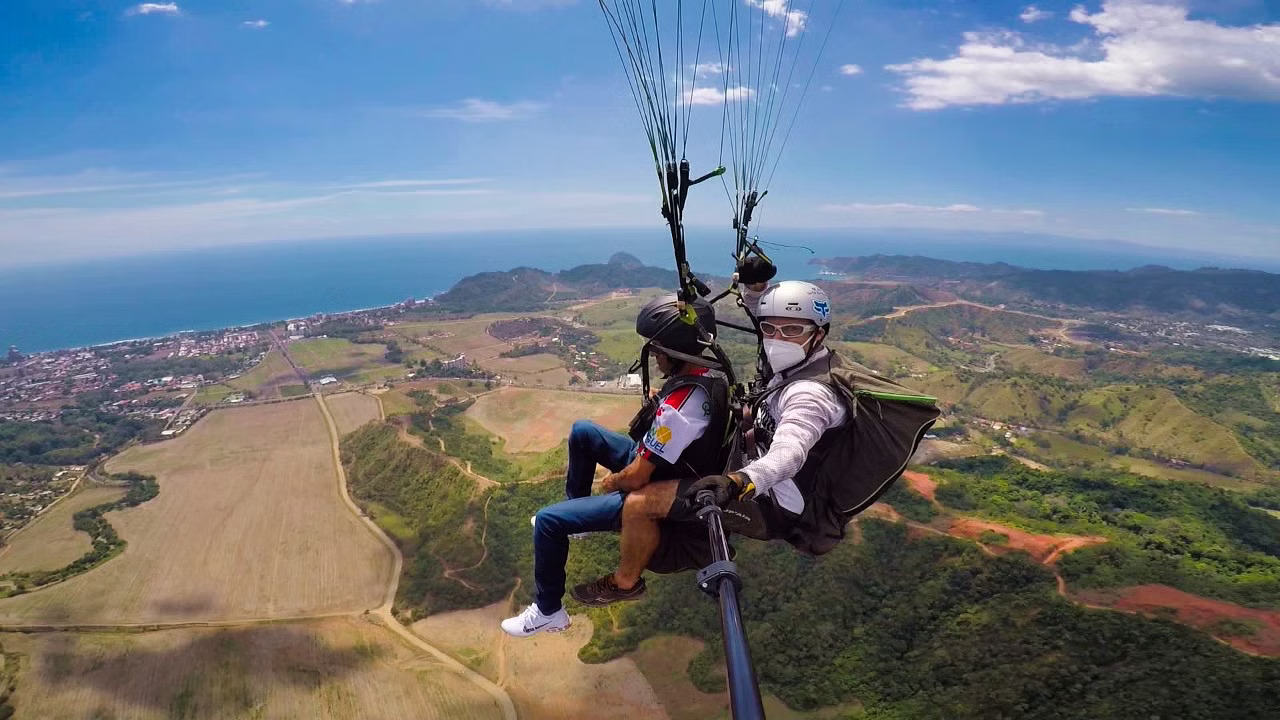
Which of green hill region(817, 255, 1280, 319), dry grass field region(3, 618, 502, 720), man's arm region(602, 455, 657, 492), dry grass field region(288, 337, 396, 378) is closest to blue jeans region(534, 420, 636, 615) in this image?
man's arm region(602, 455, 657, 492)

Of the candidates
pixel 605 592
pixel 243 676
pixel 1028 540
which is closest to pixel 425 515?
pixel 243 676

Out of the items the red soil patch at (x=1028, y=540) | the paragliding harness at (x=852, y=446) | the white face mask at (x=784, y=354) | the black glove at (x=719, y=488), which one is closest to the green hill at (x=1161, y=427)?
the red soil patch at (x=1028, y=540)

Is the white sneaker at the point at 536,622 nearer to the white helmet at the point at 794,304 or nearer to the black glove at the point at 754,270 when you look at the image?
the white helmet at the point at 794,304

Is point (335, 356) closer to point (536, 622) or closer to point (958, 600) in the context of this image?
point (958, 600)

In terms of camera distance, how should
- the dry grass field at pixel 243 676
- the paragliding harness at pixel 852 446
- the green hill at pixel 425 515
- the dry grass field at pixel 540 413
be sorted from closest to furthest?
the paragliding harness at pixel 852 446 → the dry grass field at pixel 243 676 → the green hill at pixel 425 515 → the dry grass field at pixel 540 413

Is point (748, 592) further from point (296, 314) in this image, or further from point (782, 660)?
point (296, 314)

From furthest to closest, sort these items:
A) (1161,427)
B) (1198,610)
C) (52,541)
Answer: (1161,427) < (52,541) < (1198,610)
